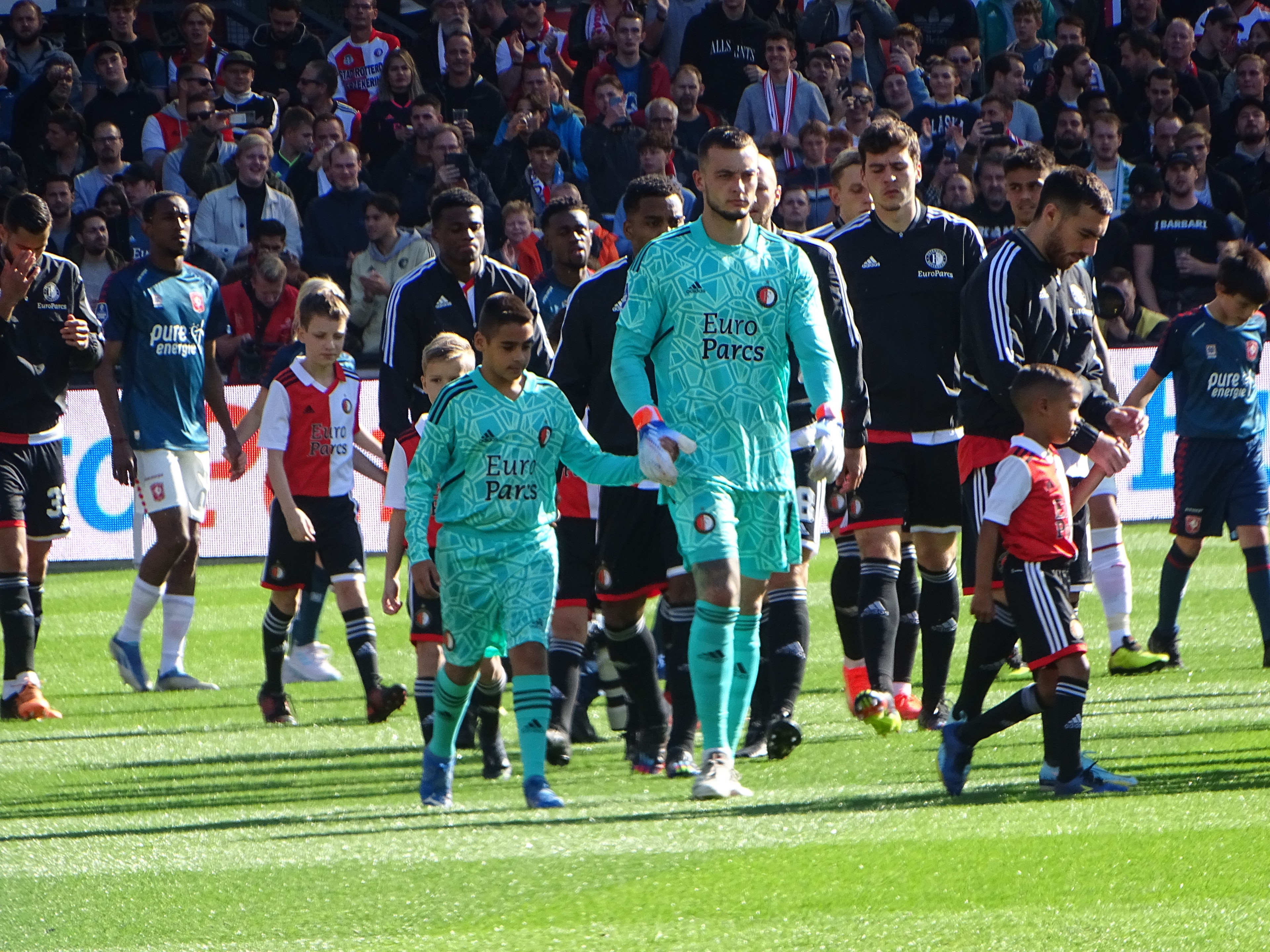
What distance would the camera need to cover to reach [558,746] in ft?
23.8

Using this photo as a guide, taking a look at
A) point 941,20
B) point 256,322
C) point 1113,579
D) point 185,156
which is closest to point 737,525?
point 1113,579

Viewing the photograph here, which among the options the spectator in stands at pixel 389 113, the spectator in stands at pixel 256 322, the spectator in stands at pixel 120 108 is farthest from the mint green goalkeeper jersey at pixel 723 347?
the spectator in stands at pixel 120 108

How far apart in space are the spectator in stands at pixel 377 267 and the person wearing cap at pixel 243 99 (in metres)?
1.90

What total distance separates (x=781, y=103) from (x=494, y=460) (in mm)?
12364

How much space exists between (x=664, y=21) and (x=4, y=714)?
1222 cm

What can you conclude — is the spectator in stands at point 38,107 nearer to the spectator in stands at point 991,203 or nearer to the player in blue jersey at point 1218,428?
the spectator in stands at point 991,203

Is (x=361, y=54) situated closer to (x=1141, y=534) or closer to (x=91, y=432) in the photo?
(x=91, y=432)

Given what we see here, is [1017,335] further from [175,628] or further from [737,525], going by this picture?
[175,628]

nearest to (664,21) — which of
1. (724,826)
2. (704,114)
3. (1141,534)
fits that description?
(704,114)

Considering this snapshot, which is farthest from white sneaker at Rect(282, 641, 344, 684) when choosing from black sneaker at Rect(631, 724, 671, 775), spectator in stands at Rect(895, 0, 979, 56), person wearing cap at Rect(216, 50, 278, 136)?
spectator in stands at Rect(895, 0, 979, 56)

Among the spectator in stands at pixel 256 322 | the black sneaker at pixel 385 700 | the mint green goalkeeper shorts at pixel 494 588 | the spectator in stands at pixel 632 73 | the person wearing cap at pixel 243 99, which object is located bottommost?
the black sneaker at pixel 385 700

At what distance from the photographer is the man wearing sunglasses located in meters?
18.8

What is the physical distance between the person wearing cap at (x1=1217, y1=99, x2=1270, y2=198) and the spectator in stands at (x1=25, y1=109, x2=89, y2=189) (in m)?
11.1

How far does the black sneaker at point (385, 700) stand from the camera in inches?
322
